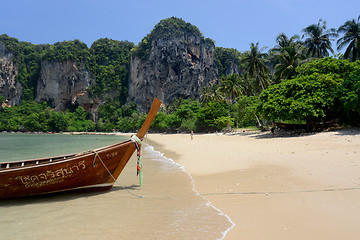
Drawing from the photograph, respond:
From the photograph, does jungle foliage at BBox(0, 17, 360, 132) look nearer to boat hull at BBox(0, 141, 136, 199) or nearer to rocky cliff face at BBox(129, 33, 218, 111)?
rocky cliff face at BBox(129, 33, 218, 111)

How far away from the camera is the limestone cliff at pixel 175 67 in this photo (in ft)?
275

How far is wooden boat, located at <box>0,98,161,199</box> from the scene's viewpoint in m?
4.62

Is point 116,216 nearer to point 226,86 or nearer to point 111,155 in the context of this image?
point 111,155

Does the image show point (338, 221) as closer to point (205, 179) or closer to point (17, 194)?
point (205, 179)

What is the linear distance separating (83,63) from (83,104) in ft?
62.5

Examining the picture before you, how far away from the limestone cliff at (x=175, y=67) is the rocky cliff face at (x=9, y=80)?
57708mm

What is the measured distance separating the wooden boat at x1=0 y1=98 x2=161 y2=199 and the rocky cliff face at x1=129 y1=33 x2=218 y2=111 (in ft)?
260

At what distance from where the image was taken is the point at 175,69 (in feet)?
278

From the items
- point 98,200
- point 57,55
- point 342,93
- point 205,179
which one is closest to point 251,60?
point 342,93

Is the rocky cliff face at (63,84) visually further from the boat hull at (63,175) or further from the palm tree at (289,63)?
the boat hull at (63,175)

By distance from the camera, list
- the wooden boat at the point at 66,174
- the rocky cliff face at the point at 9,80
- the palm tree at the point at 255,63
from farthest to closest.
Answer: the rocky cliff face at the point at 9,80, the palm tree at the point at 255,63, the wooden boat at the point at 66,174

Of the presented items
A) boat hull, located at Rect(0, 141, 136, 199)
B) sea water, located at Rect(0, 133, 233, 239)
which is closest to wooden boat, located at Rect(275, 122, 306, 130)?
sea water, located at Rect(0, 133, 233, 239)

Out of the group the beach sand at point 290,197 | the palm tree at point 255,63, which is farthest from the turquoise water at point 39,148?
→ the palm tree at point 255,63

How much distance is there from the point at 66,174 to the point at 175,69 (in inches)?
3263
